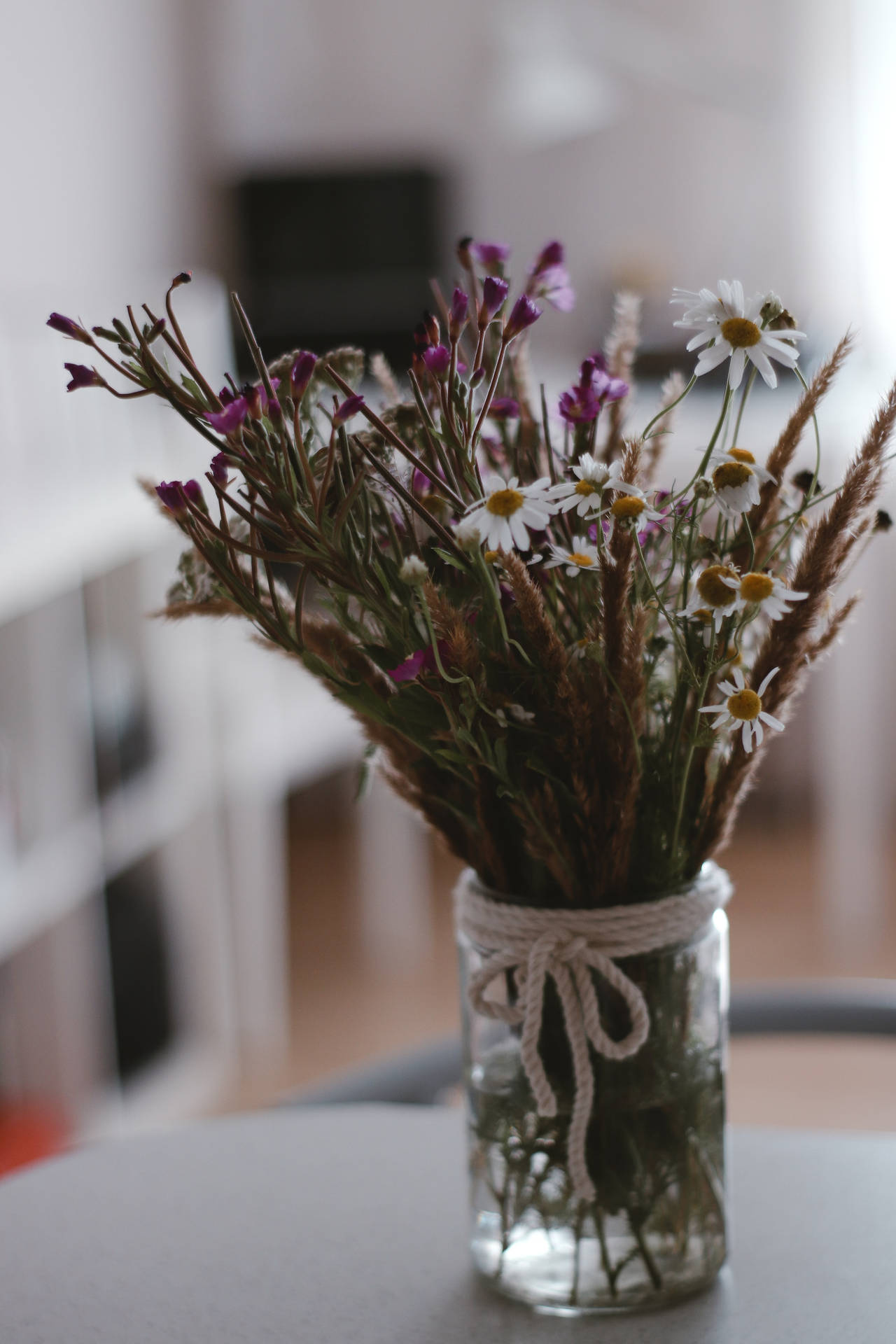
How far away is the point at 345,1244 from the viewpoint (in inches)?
29.9

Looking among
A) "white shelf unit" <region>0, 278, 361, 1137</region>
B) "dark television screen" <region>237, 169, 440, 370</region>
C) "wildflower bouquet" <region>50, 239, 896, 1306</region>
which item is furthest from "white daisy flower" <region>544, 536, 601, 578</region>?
"dark television screen" <region>237, 169, 440, 370</region>

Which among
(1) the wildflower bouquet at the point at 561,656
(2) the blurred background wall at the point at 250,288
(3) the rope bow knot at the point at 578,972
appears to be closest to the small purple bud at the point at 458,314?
(1) the wildflower bouquet at the point at 561,656

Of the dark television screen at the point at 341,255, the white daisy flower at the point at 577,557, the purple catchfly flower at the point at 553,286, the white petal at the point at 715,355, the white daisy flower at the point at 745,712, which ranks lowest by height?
the white daisy flower at the point at 745,712

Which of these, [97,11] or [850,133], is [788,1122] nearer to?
[850,133]

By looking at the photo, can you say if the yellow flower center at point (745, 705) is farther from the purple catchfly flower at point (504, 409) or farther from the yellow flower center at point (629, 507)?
the purple catchfly flower at point (504, 409)

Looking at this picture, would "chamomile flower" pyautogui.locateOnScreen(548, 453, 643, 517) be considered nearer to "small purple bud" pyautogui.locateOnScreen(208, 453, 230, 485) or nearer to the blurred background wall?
"small purple bud" pyautogui.locateOnScreen(208, 453, 230, 485)

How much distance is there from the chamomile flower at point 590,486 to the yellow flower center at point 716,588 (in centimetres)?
4

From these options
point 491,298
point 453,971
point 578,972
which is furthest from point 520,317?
point 453,971

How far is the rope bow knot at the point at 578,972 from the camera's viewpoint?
65 cm

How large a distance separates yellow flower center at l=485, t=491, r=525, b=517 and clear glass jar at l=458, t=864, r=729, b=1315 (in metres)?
0.22

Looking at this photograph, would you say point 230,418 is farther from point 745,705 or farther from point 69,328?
point 745,705

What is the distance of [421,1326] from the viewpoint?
2.24 ft

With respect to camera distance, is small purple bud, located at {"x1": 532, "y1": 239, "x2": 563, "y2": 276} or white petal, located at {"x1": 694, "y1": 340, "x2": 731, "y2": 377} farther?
small purple bud, located at {"x1": 532, "y1": 239, "x2": 563, "y2": 276}

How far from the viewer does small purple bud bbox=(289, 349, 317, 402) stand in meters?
0.59
